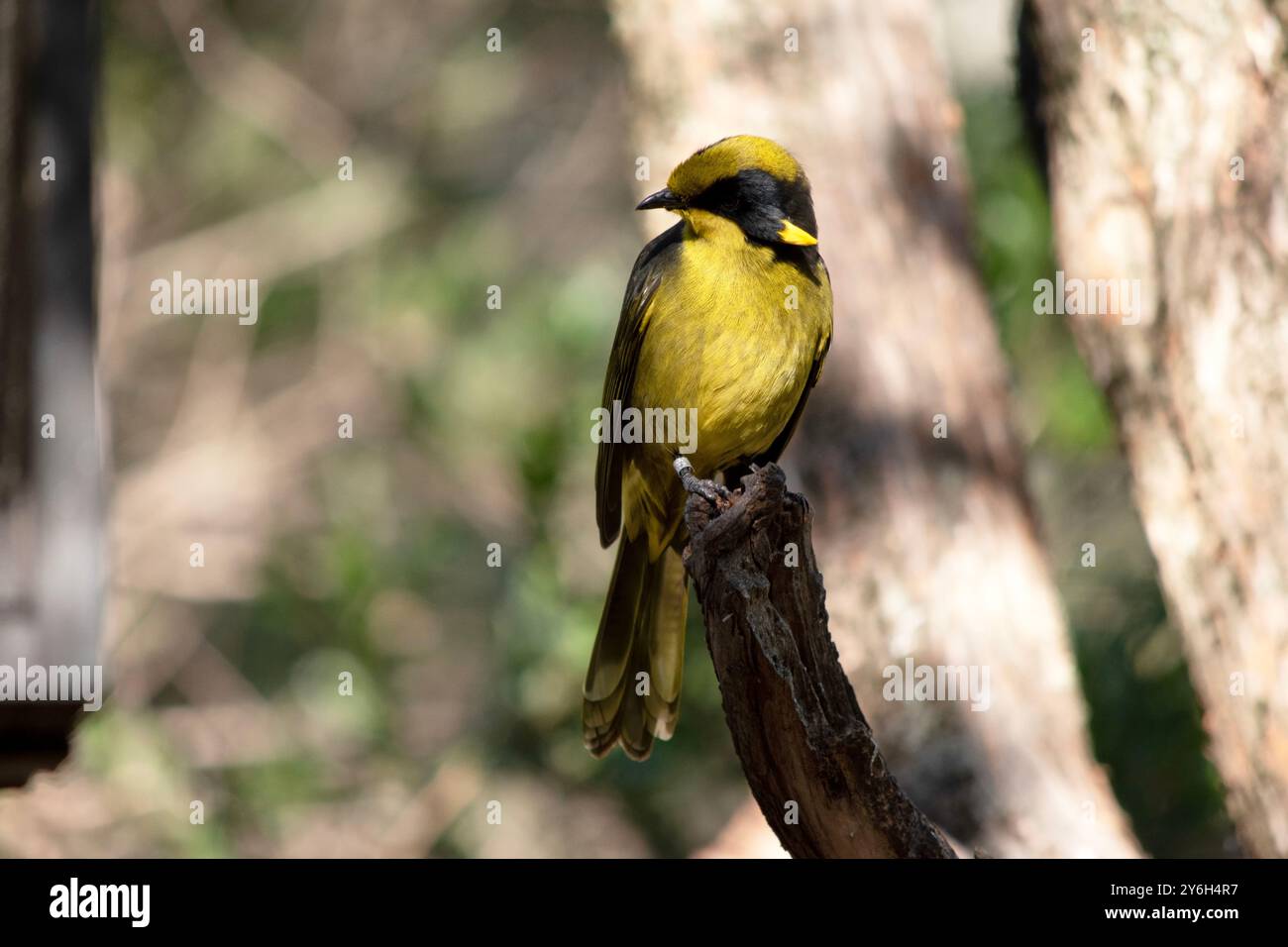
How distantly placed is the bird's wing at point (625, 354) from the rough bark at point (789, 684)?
2.43ft

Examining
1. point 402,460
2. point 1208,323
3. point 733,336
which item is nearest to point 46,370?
point 733,336

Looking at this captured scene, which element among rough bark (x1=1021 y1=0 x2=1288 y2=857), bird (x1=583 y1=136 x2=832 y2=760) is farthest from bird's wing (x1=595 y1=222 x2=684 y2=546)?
rough bark (x1=1021 y1=0 x2=1288 y2=857)

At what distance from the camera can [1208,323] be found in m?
4.30

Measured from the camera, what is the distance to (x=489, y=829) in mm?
6633

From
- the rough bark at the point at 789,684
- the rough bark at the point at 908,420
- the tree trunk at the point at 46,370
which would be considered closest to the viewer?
the rough bark at the point at 789,684

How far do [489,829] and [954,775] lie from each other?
291cm

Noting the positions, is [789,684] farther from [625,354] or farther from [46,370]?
[46,370]

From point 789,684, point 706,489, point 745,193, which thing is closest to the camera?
point 789,684

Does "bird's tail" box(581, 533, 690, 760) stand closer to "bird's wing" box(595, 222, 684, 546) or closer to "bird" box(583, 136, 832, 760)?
"bird" box(583, 136, 832, 760)

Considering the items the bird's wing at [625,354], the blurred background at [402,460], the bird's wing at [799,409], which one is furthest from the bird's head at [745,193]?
the blurred background at [402,460]

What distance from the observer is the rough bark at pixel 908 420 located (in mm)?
4488

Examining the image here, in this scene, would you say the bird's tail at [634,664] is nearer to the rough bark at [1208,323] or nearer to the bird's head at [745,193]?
the bird's head at [745,193]

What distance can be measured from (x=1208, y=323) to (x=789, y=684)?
2216 millimetres
